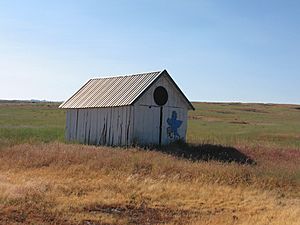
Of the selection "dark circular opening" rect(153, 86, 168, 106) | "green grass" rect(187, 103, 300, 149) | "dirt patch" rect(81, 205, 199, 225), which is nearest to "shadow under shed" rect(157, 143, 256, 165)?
"dark circular opening" rect(153, 86, 168, 106)

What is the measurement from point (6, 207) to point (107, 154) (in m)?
9.07

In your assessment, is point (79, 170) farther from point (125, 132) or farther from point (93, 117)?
point (93, 117)

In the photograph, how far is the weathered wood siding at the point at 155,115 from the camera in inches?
985

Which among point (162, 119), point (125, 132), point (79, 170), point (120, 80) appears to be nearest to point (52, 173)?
point (79, 170)

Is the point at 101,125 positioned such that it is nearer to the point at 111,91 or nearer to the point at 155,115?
the point at 111,91

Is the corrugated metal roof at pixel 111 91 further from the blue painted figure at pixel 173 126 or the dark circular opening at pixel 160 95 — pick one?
the blue painted figure at pixel 173 126

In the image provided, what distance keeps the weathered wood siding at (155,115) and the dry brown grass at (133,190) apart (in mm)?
3995

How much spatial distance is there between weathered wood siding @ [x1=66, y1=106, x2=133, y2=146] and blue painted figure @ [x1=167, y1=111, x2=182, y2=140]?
2.59m

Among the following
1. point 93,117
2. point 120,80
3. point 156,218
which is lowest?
point 156,218

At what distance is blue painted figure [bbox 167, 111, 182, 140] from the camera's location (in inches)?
1042

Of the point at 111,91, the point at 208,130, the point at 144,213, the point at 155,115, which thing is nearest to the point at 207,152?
the point at 155,115

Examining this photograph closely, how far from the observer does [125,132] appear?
25.0 m

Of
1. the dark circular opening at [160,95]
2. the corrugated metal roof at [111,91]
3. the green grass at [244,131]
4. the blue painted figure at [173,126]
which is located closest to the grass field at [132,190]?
the corrugated metal roof at [111,91]

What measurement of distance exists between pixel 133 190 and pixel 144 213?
2.44m
